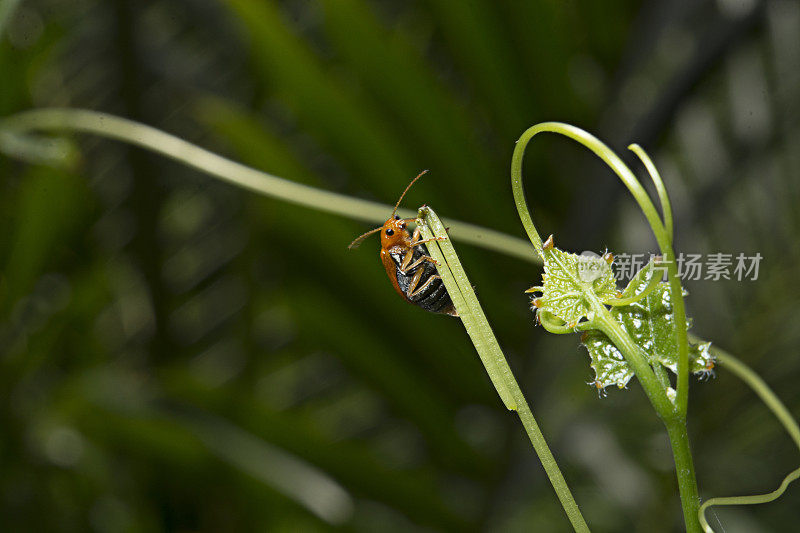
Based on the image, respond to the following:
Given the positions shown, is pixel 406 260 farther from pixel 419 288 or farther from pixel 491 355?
pixel 491 355

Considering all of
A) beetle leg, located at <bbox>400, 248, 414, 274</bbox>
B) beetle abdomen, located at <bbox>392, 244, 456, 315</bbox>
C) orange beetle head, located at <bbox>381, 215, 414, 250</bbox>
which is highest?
orange beetle head, located at <bbox>381, 215, 414, 250</bbox>

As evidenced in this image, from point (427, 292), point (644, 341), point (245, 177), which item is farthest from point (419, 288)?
point (245, 177)

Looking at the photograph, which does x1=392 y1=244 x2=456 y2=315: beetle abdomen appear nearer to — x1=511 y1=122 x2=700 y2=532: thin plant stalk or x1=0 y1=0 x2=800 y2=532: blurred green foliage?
x1=511 y1=122 x2=700 y2=532: thin plant stalk

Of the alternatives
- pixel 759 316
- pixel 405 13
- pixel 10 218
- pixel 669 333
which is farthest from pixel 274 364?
pixel 669 333

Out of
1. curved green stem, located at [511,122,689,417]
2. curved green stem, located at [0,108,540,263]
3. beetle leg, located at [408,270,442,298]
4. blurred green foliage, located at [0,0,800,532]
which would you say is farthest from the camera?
blurred green foliage, located at [0,0,800,532]

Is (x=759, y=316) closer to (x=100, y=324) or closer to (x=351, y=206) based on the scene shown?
(x=351, y=206)

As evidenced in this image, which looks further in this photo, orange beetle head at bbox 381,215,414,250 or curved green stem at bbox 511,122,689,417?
orange beetle head at bbox 381,215,414,250

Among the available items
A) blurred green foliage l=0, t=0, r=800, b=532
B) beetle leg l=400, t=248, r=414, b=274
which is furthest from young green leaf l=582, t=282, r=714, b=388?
blurred green foliage l=0, t=0, r=800, b=532

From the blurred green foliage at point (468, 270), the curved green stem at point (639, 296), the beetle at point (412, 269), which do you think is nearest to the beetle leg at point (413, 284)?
the beetle at point (412, 269)
